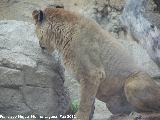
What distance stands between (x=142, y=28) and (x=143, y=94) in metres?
1.83

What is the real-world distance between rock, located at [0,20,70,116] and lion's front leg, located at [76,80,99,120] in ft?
1.79

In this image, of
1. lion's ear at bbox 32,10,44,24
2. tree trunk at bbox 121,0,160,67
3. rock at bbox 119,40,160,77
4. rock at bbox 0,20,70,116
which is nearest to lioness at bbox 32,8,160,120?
lion's ear at bbox 32,10,44,24

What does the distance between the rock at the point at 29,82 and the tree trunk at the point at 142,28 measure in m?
1.63

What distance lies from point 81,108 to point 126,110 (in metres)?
0.70

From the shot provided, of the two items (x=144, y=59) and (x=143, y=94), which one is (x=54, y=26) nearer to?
(x=143, y=94)

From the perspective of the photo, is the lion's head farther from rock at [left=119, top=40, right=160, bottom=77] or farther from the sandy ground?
the sandy ground

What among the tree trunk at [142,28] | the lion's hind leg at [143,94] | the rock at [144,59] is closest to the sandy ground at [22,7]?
the rock at [144,59]

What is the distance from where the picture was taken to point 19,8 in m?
12.6

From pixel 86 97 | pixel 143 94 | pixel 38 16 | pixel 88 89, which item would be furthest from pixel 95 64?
pixel 38 16

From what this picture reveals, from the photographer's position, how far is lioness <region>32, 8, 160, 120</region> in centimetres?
672

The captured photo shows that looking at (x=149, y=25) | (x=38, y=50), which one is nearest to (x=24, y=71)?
(x=38, y=50)

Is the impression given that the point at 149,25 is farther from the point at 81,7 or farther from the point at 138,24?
the point at 81,7

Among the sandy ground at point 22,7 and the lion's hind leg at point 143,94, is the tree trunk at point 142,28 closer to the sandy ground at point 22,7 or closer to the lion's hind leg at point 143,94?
the lion's hind leg at point 143,94

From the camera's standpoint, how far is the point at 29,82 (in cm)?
699
